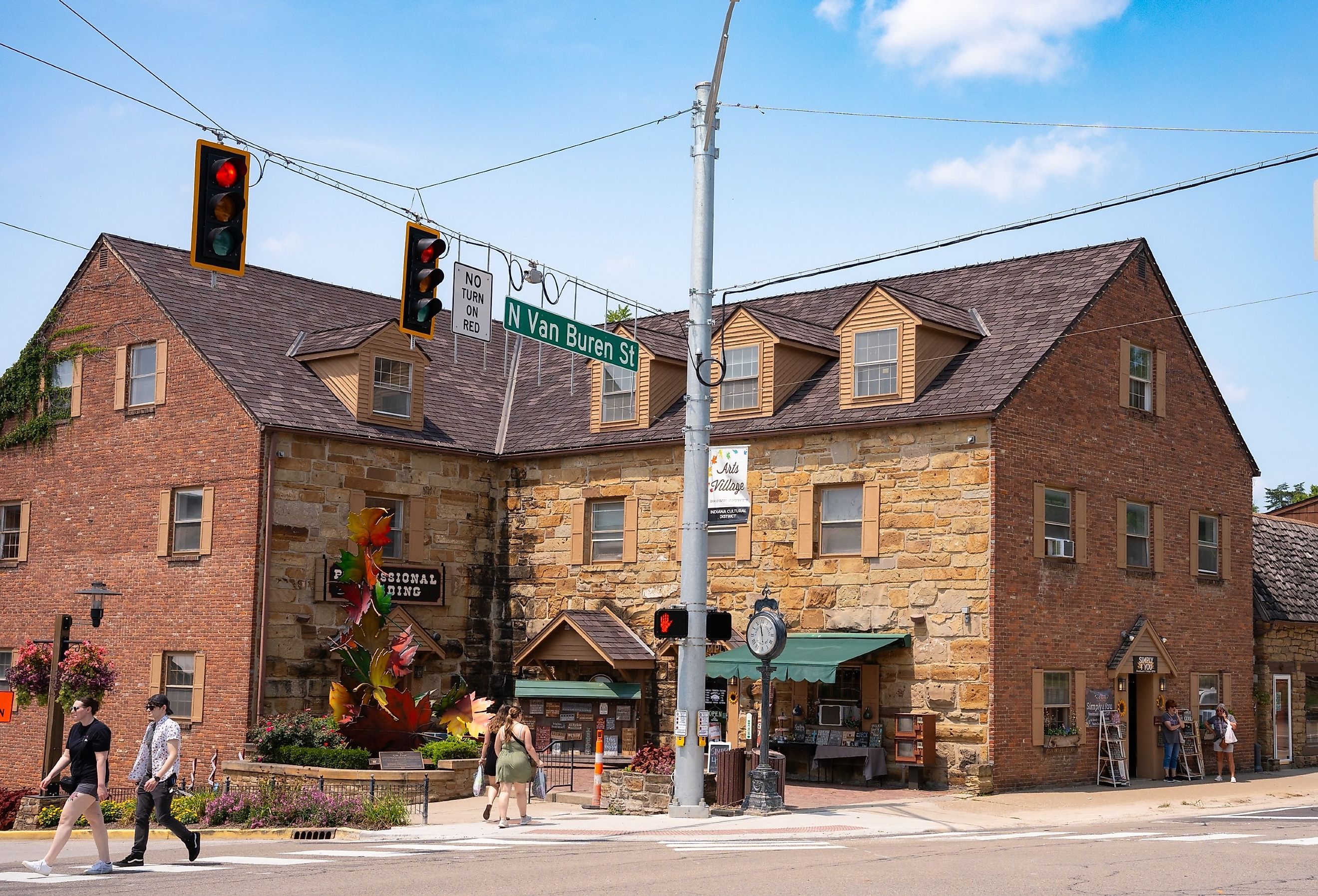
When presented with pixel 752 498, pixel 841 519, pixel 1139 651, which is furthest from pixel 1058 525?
pixel 752 498

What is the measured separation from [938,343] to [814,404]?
259cm

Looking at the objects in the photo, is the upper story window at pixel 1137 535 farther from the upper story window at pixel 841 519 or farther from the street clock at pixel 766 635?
the street clock at pixel 766 635

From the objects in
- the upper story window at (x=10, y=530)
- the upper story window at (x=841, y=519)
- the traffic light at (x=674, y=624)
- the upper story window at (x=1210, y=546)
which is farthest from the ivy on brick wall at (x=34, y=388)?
the upper story window at (x=1210, y=546)

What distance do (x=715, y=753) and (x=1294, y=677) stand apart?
1818cm

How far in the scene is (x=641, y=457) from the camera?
2869 centimetres

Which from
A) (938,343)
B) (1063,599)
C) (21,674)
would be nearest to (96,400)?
(21,674)

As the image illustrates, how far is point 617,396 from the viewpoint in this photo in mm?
29703

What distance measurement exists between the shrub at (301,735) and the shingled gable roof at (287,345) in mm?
5550

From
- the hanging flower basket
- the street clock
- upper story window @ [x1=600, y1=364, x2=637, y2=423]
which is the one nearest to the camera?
the street clock

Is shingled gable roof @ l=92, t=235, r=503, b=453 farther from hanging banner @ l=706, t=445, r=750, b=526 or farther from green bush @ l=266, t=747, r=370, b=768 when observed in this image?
hanging banner @ l=706, t=445, r=750, b=526

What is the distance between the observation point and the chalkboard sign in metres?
19.7

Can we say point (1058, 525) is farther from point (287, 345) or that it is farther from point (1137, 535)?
point (287, 345)

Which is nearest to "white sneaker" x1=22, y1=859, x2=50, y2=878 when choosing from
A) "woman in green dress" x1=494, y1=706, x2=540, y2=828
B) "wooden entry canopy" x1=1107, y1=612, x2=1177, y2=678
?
"woman in green dress" x1=494, y1=706, x2=540, y2=828

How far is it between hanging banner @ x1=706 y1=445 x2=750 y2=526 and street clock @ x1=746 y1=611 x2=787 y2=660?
1435 millimetres
